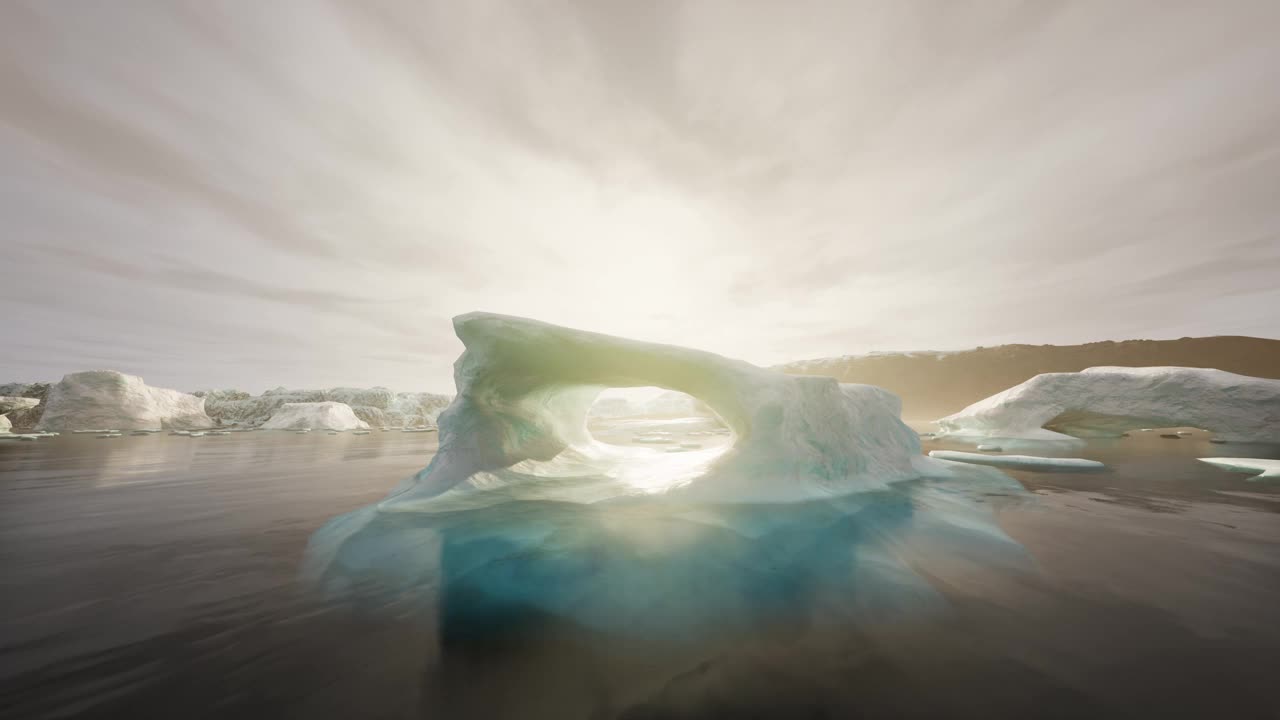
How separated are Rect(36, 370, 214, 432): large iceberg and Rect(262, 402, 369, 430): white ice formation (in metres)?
7.15

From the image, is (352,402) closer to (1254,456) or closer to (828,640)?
(828,640)

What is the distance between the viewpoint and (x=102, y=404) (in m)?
28.2

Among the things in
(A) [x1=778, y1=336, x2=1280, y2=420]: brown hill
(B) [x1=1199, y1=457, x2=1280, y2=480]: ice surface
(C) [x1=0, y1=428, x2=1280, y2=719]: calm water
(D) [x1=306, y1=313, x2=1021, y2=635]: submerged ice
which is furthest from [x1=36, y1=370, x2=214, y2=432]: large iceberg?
Answer: (A) [x1=778, y1=336, x2=1280, y2=420]: brown hill

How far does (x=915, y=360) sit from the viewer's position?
50.5 m

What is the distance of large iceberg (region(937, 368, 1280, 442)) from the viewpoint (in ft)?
51.8

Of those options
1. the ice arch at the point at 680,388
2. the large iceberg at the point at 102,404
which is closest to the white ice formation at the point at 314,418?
the large iceberg at the point at 102,404

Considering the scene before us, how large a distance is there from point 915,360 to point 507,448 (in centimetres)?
5800

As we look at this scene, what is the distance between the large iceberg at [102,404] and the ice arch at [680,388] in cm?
4143

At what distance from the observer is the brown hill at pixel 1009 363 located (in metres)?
35.1

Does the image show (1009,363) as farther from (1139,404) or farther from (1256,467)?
(1256,467)

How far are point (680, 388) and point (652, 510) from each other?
10.8 ft

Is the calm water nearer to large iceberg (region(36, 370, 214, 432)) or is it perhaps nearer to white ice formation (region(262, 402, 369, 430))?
white ice formation (region(262, 402, 369, 430))

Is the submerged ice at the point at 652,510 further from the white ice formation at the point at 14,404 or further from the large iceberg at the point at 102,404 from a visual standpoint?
the white ice formation at the point at 14,404

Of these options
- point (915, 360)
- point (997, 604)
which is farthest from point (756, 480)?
point (915, 360)
